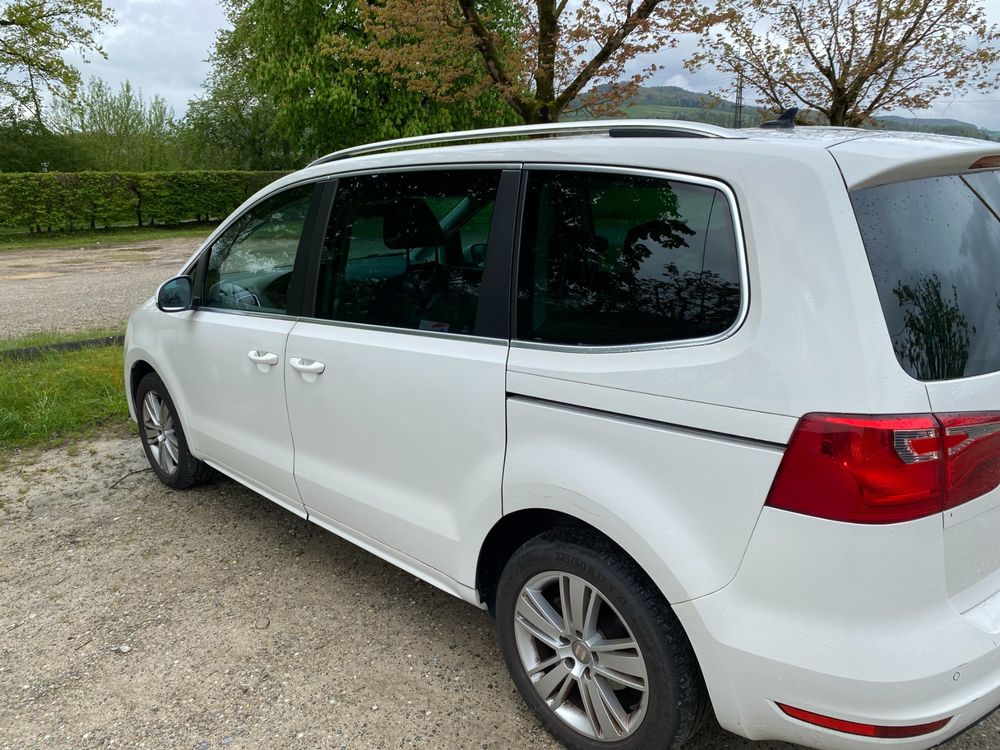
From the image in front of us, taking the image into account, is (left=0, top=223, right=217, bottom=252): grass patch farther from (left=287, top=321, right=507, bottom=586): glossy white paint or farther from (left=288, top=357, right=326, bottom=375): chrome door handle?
(left=287, top=321, right=507, bottom=586): glossy white paint

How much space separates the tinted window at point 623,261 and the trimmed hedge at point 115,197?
26.5 meters

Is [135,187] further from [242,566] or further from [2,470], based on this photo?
[242,566]

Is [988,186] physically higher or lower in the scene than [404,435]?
higher

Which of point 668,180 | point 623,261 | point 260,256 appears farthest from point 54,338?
point 668,180

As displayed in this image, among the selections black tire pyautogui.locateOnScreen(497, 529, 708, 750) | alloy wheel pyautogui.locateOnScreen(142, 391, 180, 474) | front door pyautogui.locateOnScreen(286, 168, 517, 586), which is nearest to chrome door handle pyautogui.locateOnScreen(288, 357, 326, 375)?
front door pyautogui.locateOnScreen(286, 168, 517, 586)

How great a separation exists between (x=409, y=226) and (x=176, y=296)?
1.56 m

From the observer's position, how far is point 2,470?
15.9 feet

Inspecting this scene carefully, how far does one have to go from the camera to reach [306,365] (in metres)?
2.92

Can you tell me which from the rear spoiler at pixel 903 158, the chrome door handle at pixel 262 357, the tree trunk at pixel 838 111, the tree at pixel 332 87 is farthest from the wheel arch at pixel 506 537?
the tree at pixel 332 87

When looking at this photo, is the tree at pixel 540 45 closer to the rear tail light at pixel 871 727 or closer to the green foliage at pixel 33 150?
the rear tail light at pixel 871 727

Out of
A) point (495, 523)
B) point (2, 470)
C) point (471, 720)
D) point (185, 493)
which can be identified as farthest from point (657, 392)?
point (2, 470)

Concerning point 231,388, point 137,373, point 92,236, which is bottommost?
point 92,236

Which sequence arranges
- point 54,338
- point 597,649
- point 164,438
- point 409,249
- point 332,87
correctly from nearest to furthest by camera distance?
point 597,649, point 409,249, point 164,438, point 54,338, point 332,87

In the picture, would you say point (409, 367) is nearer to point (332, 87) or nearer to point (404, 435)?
point (404, 435)
